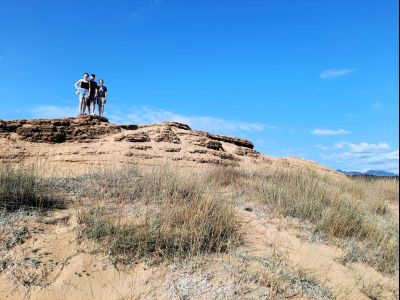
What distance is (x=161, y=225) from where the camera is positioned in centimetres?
445

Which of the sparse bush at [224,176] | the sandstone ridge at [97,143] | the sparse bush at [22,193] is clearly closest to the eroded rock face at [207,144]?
the sandstone ridge at [97,143]

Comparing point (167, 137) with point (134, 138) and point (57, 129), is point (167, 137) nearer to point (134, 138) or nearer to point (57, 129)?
point (134, 138)

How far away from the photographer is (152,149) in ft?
39.8

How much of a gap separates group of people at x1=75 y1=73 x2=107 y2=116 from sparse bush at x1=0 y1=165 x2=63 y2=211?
758 cm

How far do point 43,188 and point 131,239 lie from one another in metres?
1.97

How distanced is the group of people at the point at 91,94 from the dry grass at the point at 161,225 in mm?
7765

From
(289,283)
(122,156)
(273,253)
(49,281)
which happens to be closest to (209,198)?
(273,253)

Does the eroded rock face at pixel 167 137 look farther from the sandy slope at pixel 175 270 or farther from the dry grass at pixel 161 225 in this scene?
the dry grass at pixel 161 225

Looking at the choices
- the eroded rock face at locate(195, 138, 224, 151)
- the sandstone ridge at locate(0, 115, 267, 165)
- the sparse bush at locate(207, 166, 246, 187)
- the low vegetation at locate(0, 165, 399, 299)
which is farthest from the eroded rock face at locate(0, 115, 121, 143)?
the low vegetation at locate(0, 165, 399, 299)

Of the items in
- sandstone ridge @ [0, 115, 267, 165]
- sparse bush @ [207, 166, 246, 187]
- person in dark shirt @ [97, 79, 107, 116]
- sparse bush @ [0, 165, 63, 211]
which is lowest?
sparse bush @ [0, 165, 63, 211]

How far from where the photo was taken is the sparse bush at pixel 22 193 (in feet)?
16.3

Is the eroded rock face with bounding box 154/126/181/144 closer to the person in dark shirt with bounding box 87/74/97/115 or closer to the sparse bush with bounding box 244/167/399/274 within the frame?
the person in dark shirt with bounding box 87/74/97/115

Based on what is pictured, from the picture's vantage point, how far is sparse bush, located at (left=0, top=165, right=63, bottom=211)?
4973 millimetres

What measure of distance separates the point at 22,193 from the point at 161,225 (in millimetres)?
2020
